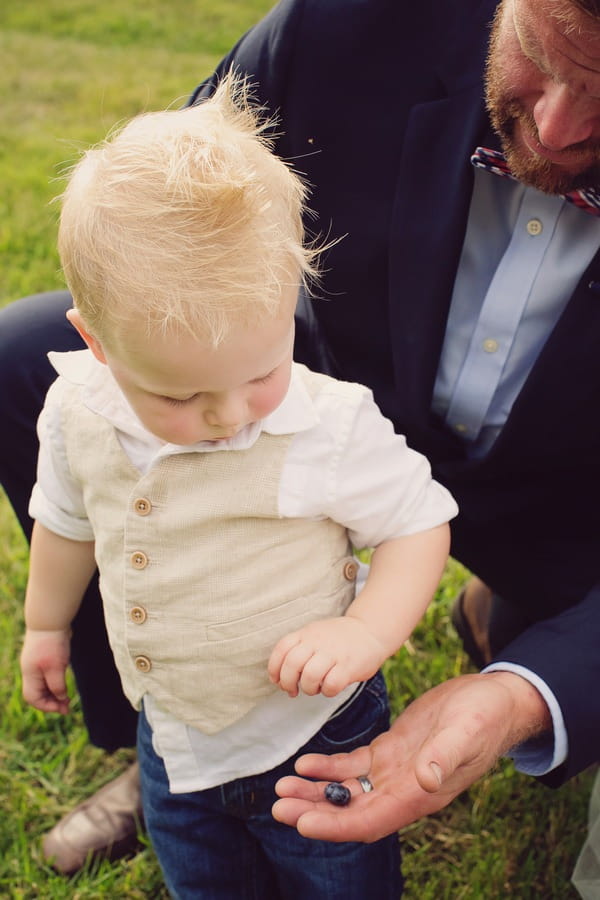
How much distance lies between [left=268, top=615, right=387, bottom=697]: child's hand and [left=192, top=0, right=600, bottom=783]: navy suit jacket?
36cm

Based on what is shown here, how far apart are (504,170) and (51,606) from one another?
109 cm

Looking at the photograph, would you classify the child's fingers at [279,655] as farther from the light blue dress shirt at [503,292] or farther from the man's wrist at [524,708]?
the light blue dress shirt at [503,292]

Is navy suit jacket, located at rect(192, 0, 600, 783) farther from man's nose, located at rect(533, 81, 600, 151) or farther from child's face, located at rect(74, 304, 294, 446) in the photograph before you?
child's face, located at rect(74, 304, 294, 446)

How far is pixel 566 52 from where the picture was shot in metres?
1.47

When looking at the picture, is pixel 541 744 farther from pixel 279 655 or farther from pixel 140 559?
pixel 140 559

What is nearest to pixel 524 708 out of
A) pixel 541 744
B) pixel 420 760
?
pixel 541 744

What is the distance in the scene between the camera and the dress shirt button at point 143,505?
1.42 m

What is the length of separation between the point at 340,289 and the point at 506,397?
1.27 feet

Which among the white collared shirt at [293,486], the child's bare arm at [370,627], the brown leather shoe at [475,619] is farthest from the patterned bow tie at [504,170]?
the brown leather shoe at [475,619]

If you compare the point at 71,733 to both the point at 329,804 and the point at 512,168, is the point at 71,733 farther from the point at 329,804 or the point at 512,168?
the point at 512,168

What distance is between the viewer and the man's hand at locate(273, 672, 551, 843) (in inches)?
54.8

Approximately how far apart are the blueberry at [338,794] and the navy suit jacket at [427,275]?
14.3 inches

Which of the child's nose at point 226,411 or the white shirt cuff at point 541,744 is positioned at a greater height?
the child's nose at point 226,411

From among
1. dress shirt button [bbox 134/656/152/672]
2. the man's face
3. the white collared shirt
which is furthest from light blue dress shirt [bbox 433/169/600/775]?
dress shirt button [bbox 134/656/152/672]
